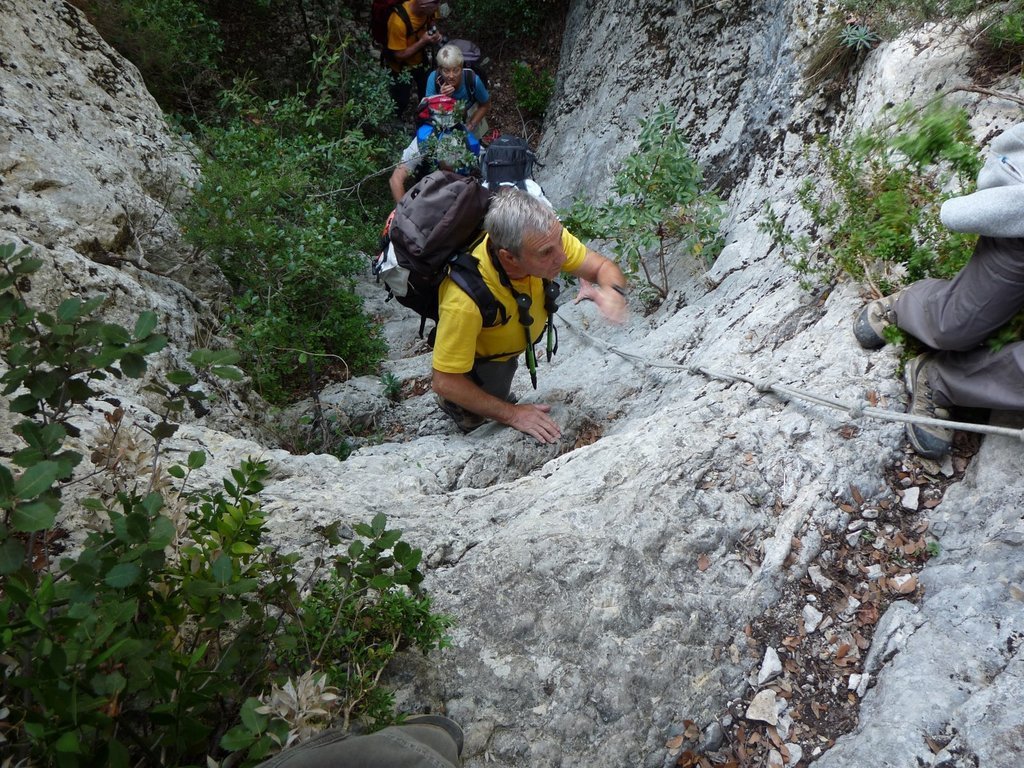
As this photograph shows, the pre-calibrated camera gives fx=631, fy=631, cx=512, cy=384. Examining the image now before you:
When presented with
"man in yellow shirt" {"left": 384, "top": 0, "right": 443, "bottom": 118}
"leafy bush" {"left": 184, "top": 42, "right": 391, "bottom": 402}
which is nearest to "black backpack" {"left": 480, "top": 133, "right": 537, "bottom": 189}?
"leafy bush" {"left": 184, "top": 42, "right": 391, "bottom": 402}

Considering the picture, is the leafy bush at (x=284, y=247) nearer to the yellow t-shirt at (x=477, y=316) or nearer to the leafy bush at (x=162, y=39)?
the leafy bush at (x=162, y=39)

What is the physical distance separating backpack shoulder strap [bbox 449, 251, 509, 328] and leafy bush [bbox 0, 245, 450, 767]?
73.5 inches

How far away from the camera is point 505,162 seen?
5.97m

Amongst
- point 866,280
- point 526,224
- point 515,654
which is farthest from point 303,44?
point 515,654

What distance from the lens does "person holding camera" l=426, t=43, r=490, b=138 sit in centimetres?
728

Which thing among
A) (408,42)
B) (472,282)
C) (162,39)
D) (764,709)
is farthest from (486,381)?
(162,39)

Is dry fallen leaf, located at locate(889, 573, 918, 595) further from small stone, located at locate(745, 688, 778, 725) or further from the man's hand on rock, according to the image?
the man's hand on rock

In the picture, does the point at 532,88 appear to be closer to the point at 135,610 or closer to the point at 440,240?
the point at 440,240

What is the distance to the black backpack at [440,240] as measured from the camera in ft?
12.3

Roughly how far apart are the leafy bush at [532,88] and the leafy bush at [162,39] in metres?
4.58

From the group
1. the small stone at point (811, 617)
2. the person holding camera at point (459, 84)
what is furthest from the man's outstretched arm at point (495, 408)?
the person holding camera at point (459, 84)

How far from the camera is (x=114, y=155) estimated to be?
17.5 ft

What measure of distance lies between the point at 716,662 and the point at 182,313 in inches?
173

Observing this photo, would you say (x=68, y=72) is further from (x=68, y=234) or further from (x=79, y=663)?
(x=79, y=663)
